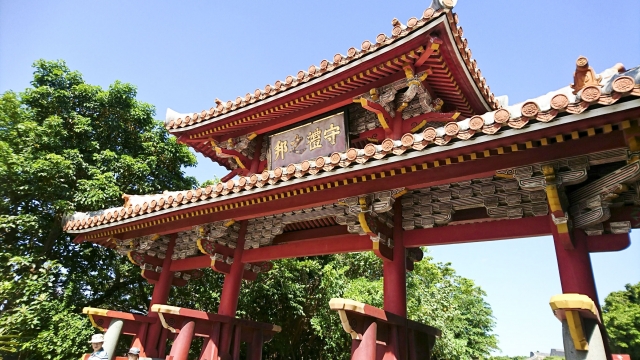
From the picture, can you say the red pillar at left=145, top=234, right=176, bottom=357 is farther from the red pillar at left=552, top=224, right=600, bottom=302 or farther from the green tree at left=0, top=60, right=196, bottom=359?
the red pillar at left=552, top=224, right=600, bottom=302

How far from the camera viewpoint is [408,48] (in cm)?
662

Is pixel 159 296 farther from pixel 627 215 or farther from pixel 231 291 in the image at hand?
pixel 627 215

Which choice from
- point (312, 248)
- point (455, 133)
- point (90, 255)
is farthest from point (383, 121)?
point (90, 255)

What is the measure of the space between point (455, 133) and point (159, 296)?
759cm

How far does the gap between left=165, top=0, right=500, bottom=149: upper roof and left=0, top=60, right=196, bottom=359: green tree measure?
15.4 feet

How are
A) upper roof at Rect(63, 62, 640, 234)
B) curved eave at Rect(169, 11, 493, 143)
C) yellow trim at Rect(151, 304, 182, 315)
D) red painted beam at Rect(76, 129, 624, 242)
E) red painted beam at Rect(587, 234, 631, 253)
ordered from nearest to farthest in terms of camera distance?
upper roof at Rect(63, 62, 640, 234), red painted beam at Rect(76, 129, 624, 242), red painted beam at Rect(587, 234, 631, 253), yellow trim at Rect(151, 304, 182, 315), curved eave at Rect(169, 11, 493, 143)

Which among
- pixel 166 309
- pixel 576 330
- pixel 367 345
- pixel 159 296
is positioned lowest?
pixel 367 345

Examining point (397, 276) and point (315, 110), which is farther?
point (315, 110)

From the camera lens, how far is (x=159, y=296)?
8.82 meters

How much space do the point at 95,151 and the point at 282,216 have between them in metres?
9.50

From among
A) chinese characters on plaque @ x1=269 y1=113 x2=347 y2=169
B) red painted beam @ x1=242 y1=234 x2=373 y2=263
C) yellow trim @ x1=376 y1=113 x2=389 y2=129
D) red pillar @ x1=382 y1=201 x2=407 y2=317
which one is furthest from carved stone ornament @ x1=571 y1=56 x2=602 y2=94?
chinese characters on plaque @ x1=269 y1=113 x2=347 y2=169

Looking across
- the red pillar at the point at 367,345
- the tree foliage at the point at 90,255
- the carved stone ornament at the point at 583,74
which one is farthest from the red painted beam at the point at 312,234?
the tree foliage at the point at 90,255

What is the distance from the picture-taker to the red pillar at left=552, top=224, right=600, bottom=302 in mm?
4230

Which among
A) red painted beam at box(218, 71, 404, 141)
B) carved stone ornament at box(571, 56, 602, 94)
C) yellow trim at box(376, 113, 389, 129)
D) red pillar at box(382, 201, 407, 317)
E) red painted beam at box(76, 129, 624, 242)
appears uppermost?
red painted beam at box(218, 71, 404, 141)
